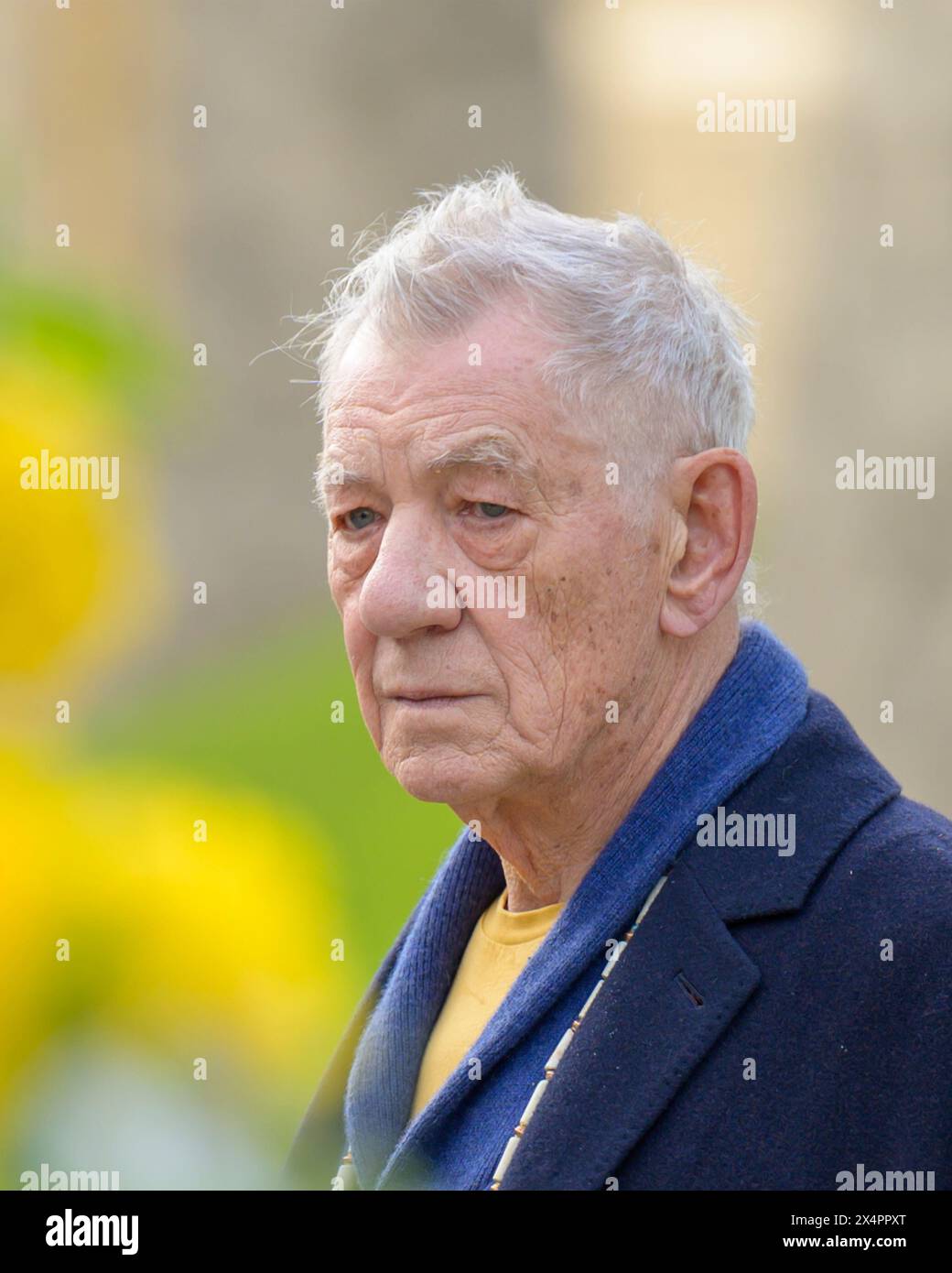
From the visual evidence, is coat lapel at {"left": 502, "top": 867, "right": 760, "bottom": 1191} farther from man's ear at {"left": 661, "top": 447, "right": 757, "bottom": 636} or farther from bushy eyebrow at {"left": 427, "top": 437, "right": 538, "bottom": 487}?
bushy eyebrow at {"left": 427, "top": 437, "right": 538, "bottom": 487}

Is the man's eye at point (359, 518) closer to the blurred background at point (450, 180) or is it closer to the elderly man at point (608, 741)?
the elderly man at point (608, 741)

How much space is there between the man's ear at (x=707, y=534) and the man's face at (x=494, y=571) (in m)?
0.04

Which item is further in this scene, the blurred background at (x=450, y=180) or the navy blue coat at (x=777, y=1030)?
the blurred background at (x=450, y=180)

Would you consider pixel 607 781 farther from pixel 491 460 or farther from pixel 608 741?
pixel 491 460

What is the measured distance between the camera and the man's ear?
1884 mm

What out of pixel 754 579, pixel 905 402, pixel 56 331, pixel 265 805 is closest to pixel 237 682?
pixel 265 805

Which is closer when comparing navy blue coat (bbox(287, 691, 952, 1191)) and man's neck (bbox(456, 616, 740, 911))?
navy blue coat (bbox(287, 691, 952, 1191))

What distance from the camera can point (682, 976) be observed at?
1703mm

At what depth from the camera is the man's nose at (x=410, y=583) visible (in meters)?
1.84

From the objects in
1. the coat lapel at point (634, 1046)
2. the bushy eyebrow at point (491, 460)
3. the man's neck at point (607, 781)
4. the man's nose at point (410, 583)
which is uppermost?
the bushy eyebrow at point (491, 460)

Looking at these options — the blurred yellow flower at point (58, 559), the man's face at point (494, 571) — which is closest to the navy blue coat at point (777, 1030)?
the man's face at point (494, 571)

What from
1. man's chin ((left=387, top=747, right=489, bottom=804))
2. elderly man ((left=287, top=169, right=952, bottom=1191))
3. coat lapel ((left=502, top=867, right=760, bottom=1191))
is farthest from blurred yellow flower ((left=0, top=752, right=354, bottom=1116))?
coat lapel ((left=502, top=867, right=760, bottom=1191))

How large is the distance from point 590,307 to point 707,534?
326 mm

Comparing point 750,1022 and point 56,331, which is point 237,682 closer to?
point 56,331
